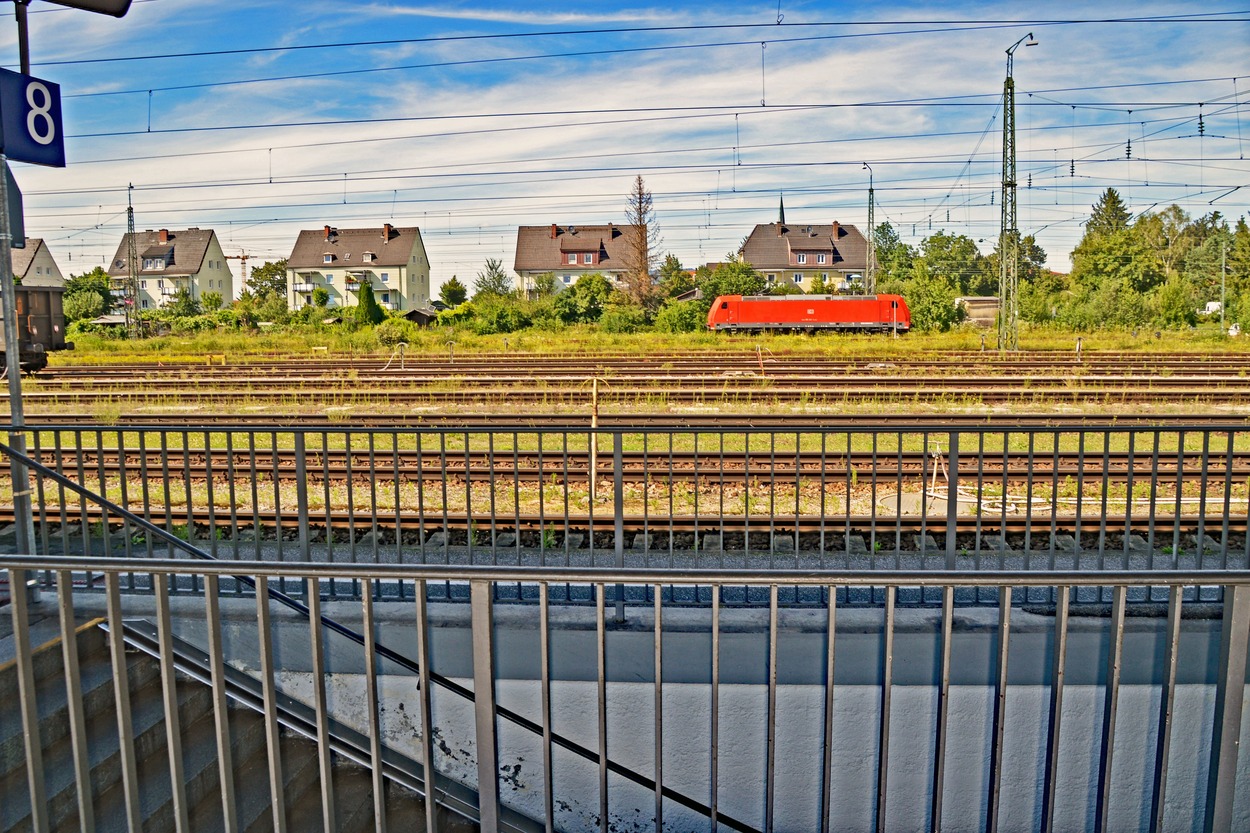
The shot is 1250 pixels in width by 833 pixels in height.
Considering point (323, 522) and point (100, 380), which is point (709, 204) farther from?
point (323, 522)

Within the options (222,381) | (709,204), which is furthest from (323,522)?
(709,204)

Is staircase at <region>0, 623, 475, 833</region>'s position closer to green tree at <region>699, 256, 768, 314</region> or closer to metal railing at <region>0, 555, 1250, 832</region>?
metal railing at <region>0, 555, 1250, 832</region>

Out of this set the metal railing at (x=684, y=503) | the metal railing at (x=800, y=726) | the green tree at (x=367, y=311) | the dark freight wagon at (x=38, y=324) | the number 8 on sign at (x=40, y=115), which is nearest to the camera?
the metal railing at (x=800, y=726)

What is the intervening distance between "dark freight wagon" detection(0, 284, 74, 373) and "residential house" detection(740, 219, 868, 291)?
59.5 m

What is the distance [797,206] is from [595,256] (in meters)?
41.7

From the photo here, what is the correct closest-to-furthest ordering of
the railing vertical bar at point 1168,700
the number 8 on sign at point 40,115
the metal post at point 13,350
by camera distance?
the railing vertical bar at point 1168,700
the metal post at point 13,350
the number 8 on sign at point 40,115

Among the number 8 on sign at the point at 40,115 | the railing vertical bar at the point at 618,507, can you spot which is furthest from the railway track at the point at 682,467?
the number 8 on sign at the point at 40,115

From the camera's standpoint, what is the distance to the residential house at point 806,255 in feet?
266

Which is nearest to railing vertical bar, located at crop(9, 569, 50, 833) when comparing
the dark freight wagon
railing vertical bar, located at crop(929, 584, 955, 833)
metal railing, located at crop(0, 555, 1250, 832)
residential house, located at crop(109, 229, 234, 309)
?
metal railing, located at crop(0, 555, 1250, 832)

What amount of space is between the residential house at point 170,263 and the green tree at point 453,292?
27.5m

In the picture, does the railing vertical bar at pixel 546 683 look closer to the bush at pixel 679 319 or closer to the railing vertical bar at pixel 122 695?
the railing vertical bar at pixel 122 695

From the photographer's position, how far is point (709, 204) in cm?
4247

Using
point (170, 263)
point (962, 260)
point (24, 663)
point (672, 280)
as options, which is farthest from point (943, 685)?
point (170, 263)

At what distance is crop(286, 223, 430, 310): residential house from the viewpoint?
85.0 m
